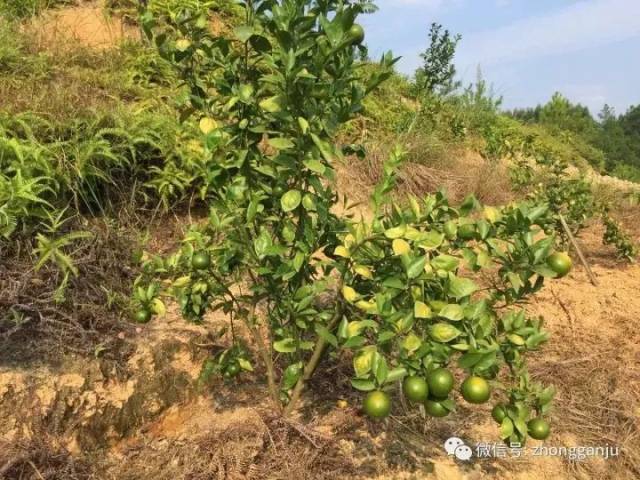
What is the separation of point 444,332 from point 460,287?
0.16 meters

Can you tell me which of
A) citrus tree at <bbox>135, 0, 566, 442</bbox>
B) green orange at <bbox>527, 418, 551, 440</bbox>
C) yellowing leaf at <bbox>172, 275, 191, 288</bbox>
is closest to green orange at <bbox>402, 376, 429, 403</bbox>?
citrus tree at <bbox>135, 0, 566, 442</bbox>

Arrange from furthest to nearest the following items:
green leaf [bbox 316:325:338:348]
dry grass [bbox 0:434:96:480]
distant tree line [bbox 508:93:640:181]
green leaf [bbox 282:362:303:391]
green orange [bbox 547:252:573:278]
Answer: distant tree line [bbox 508:93:640:181]
green leaf [bbox 282:362:303:391]
dry grass [bbox 0:434:96:480]
green leaf [bbox 316:325:338:348]
green orange [bbox 547:252:573:278]

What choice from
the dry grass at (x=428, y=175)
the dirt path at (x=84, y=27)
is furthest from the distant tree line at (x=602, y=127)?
the dirt path at (x=84, y=27)

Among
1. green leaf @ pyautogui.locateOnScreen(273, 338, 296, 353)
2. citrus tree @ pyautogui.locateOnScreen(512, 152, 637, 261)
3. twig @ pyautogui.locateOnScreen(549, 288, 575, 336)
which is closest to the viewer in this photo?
green leaf @ pyautogui.locateOnScreen(273, 338, 296, 353)

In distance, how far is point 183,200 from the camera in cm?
371

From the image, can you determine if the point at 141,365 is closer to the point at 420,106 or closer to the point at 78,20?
the point at 78,20

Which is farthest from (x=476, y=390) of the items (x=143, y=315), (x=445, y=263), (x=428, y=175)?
(x=428, y=175)

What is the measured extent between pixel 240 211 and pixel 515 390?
1107mm

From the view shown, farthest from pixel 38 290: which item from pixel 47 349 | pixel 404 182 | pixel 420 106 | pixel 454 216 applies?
pixel 420 106

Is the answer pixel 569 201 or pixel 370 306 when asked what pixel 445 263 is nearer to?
pixel 370 306

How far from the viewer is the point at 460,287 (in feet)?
4.98

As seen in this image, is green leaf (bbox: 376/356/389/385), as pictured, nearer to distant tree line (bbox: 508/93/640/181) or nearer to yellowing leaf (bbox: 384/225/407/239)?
yellowing leaf (bbox: 384/225/407/239)

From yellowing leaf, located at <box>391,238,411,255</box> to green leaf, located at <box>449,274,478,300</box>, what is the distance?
152 mm

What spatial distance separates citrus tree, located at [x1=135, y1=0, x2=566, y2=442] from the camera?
1.48m
